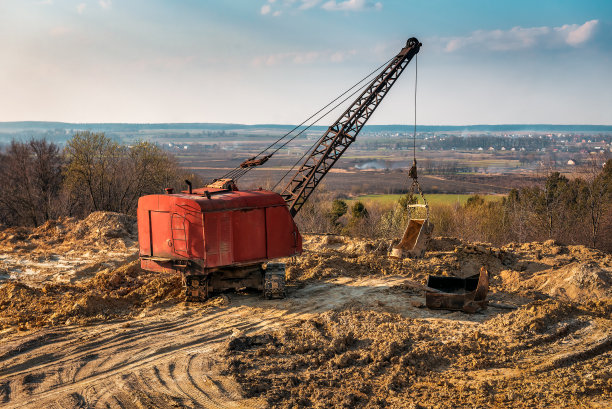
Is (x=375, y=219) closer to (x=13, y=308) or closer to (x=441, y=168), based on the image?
(x=13, y=308)

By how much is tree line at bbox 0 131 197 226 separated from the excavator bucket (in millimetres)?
26127

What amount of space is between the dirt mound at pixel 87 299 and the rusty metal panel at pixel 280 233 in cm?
306

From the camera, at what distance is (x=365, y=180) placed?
294ft

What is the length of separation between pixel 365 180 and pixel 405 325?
78539 mm

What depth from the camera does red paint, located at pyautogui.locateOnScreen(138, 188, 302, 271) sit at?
42.1 ft

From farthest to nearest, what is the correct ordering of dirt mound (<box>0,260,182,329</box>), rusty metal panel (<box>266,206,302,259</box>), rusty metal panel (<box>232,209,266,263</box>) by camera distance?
rusty metal panel (<box>266,206,302,259</box>) < rusty metal panel (<box>232,209,266,263</box>) < dirt mound (<box>0,260,182,329</box>)

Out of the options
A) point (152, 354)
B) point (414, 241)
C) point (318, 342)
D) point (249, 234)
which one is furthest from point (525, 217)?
point (152, 354)

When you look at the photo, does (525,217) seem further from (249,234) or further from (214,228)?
(214,228)

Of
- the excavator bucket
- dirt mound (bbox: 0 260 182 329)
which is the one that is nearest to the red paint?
dirt mound (bbox: 0 260 182 329)

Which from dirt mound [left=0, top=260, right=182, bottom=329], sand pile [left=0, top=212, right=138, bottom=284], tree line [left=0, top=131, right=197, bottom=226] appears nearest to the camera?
dirt mound [left=0, top=260, right=182, bottom=329]

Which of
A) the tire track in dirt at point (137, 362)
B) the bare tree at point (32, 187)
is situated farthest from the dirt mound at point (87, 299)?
the bare tree at point (32, 187)

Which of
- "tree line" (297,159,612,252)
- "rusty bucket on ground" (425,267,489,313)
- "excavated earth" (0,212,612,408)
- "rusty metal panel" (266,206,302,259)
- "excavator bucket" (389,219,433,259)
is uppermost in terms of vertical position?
"rusty metal panel" (266,206,302,259)

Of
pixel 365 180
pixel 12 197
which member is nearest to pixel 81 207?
pixel 12 197

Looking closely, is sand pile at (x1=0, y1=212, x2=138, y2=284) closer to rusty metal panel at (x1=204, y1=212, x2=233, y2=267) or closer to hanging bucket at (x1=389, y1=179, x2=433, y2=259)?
rusty metal panel at (x1=204, y1=212, x2=233, y2=267)
